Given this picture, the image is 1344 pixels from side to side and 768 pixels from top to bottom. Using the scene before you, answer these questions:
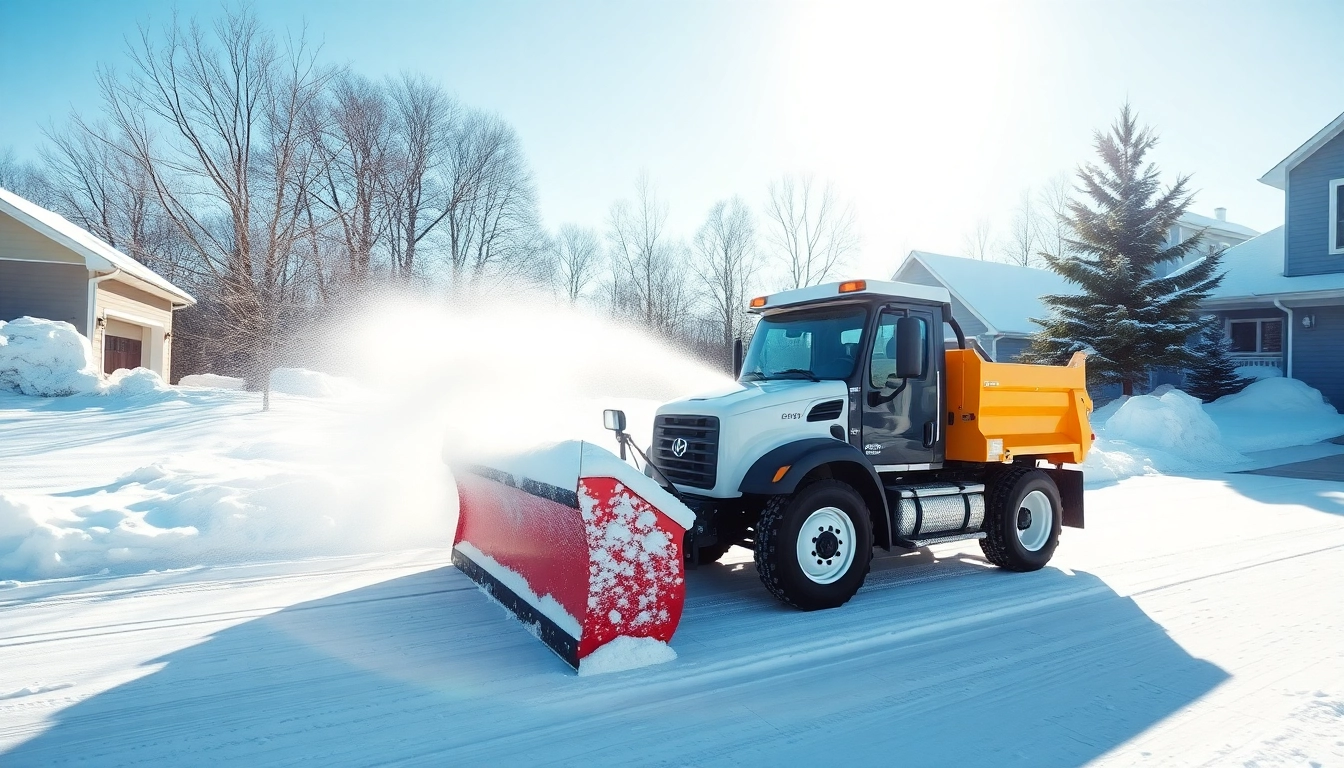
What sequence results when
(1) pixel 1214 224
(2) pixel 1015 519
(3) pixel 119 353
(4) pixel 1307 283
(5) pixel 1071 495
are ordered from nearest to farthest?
(2) pixel 1015 519 → (5) pixel 1071 495 → (4) pixel 1307 283 → (3) pixel 119 353 → (1) pixel 1214 224

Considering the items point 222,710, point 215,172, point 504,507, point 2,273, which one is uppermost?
point 215,172

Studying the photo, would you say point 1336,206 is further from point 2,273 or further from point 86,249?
point 2,273

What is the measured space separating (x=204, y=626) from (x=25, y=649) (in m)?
0.93

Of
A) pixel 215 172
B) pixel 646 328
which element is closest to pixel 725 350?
pixel 646 328

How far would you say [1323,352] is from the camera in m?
20.9

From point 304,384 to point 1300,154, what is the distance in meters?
28.6

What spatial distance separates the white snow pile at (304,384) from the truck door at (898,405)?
1926 cm

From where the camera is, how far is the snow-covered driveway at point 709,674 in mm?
3617

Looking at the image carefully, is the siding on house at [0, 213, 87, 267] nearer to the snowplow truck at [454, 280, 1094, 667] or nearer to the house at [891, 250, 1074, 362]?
the snowplow truck at [454, 280, 1094, 667]

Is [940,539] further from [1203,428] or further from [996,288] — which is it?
[996,288]

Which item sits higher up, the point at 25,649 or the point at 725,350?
the point at 725,350

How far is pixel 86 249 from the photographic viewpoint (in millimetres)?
18719

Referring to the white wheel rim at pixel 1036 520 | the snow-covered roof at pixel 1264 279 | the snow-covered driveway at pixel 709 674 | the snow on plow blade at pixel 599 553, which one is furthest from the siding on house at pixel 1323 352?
the snow on plow blade at pixel 599 553

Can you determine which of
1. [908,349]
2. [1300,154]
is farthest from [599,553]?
[1300,154]
